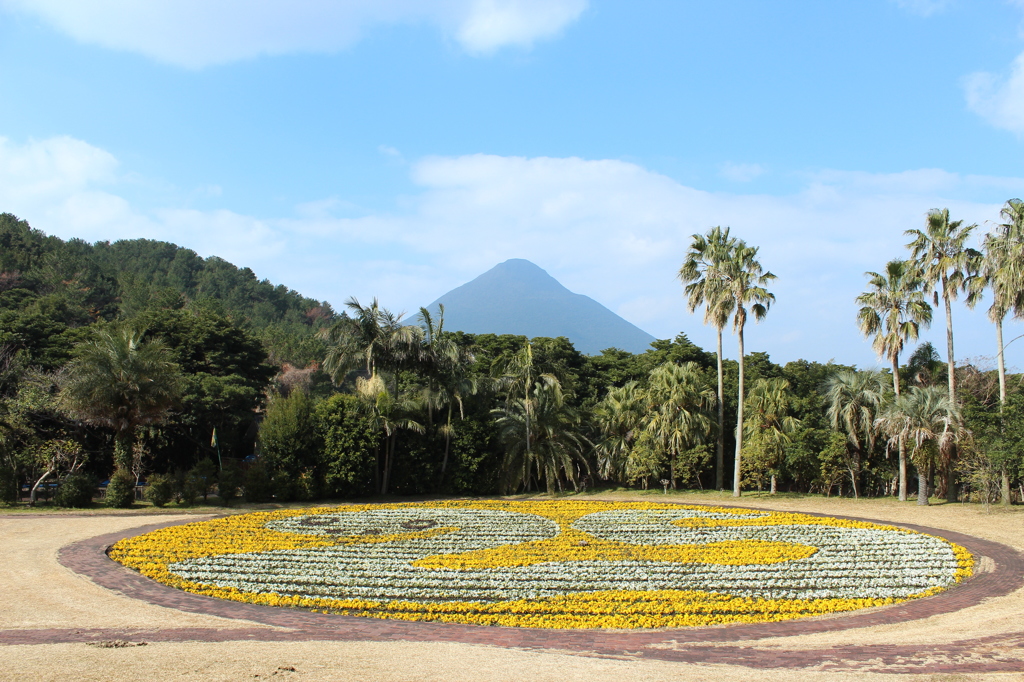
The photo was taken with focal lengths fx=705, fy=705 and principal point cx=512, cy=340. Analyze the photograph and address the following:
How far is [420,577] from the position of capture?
41.4 feet

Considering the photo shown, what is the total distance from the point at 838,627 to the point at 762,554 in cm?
573

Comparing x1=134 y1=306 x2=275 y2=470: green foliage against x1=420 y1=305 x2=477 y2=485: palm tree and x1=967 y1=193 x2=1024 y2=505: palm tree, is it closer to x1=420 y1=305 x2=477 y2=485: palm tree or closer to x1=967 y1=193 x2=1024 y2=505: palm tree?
x1=420 y1=305 x2=477 y2=485: palm tree

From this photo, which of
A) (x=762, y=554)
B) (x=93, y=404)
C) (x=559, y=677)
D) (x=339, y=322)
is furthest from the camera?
(x=339, y=322)

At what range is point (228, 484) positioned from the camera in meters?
25.1

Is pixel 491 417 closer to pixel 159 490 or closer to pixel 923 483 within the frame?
pixel 159 490

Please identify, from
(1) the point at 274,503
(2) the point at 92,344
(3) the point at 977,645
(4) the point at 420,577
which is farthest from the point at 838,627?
(2) the point at 92,344

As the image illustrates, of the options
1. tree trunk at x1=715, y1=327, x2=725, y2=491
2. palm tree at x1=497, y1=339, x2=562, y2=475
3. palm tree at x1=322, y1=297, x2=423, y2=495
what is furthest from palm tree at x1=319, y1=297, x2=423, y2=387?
tree trunk at x1=715, y1=327, x2=725, y2=491

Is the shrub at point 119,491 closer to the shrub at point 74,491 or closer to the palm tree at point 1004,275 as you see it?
the shrub at point 74,491

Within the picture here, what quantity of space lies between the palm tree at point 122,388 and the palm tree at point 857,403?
26.1 metres

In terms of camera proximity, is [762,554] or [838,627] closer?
[838,627]

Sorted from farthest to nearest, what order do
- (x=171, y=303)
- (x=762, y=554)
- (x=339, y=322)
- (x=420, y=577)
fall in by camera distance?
1. (x=171, y=303)
2. (x=339, y=322)
3. (x=762, y=554)
4. (x=420, y=577)

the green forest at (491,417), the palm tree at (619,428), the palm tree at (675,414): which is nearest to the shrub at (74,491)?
the green forest at (491,417)

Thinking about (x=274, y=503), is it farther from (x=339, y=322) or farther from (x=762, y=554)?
(x=762, y=554)

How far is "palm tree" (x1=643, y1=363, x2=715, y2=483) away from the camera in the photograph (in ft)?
103
